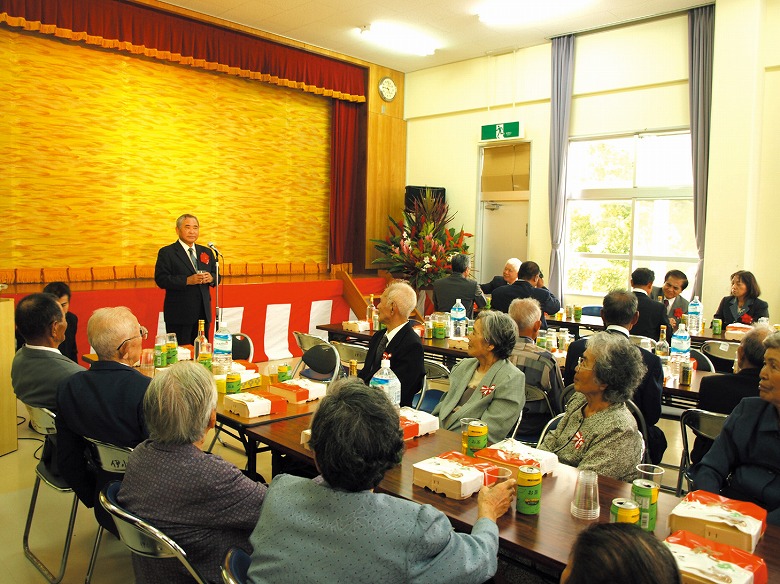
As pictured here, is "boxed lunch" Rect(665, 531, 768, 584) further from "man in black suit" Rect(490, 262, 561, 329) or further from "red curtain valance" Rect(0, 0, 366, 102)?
"red curtain valance" Rect(0, 0, 366, 102)

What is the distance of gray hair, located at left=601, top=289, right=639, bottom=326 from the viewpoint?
388cm

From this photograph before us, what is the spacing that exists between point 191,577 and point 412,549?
0.90 m

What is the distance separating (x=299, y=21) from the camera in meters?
8.27

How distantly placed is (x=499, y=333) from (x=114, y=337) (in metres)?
1.69

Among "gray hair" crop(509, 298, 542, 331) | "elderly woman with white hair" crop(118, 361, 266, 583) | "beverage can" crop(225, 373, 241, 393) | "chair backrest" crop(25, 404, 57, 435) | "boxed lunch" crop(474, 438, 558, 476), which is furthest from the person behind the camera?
"gray hair" crop(509, 298, 542, 331)

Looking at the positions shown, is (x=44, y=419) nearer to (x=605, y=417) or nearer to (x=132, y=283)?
(x=605, y=417)

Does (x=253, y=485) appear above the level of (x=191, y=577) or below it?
above

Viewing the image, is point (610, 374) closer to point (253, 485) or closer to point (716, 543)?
point (716, 543)

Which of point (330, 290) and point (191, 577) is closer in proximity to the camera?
point (191, 577)

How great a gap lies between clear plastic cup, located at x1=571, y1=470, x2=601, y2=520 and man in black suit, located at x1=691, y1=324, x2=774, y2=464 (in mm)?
1569

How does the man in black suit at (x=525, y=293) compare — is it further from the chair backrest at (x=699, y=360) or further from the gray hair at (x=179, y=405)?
the gray hair at (x=179, y=405)

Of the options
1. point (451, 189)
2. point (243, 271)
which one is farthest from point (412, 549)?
point (451, 189)

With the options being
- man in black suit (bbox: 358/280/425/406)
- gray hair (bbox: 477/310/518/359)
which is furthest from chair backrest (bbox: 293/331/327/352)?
gray hair (bbox: 477/310/518/359)

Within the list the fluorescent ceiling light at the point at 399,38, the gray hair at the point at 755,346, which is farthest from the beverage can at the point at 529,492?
the fluorescent ceiling light at the point at 399,38
